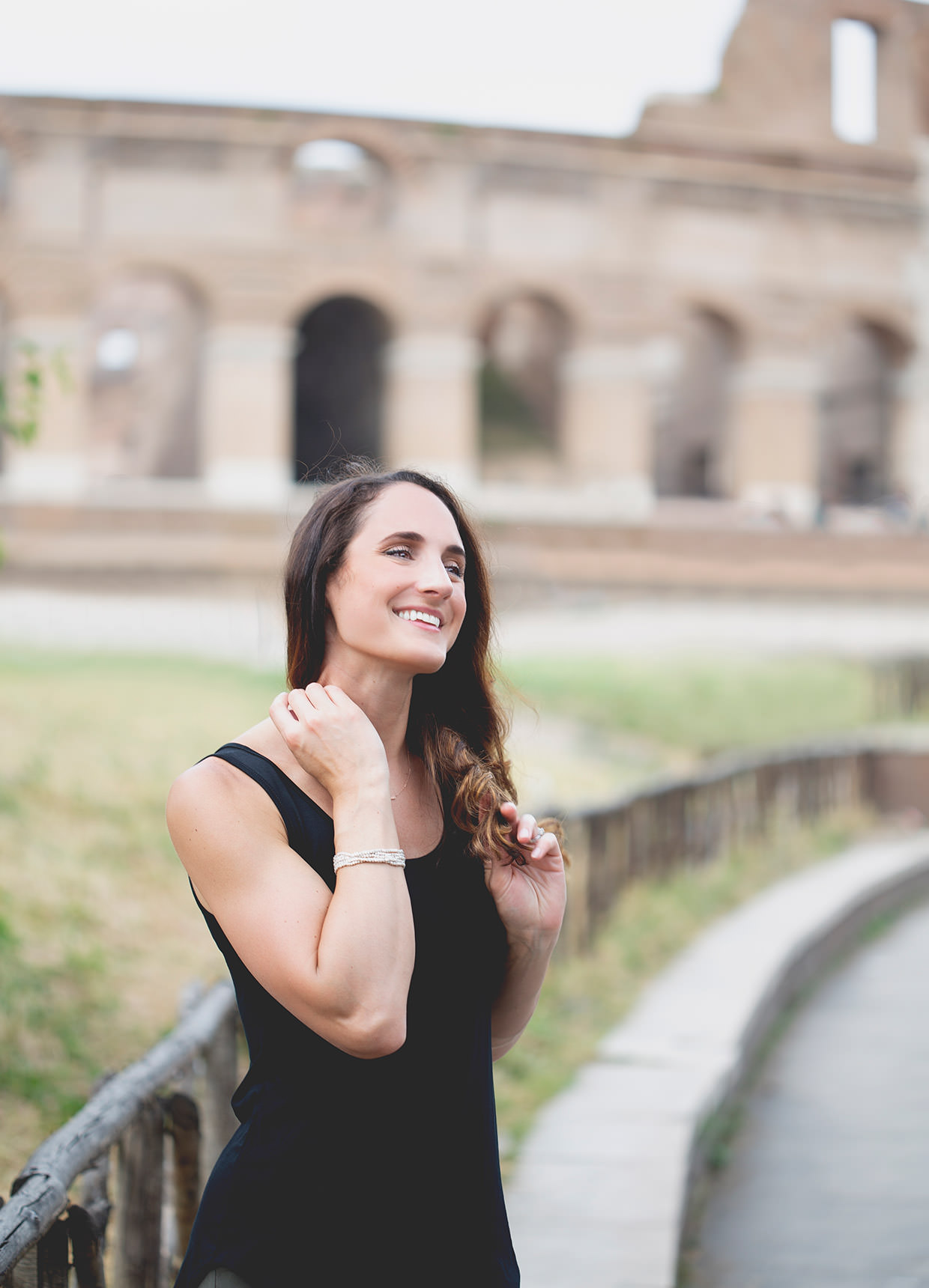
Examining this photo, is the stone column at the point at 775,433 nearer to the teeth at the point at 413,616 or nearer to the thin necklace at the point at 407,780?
the thin necklace at the point at 407,780

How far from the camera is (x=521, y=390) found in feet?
113

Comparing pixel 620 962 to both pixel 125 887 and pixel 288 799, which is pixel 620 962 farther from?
pixel 288 799

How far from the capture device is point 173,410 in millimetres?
29422

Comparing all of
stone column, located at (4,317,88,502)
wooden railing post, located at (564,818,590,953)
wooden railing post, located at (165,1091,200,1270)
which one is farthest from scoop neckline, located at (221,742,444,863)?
Result: stone column, located at (4,317,88,502)

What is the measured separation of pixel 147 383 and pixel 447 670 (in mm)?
31635

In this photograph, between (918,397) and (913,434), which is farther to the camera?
(913,434)

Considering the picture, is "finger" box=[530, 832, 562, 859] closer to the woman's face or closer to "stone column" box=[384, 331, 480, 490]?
the woman's face

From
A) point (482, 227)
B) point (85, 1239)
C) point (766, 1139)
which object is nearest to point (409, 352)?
point (482, 227)

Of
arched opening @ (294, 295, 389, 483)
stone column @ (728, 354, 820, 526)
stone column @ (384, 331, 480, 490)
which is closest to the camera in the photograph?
stone column @ (384, 331, 480, 490)

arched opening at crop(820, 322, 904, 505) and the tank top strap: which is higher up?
arched opening at crop(820, 322, 904, 505)

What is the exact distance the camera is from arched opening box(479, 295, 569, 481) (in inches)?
1224

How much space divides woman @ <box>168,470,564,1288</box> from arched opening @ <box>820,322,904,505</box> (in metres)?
31.4

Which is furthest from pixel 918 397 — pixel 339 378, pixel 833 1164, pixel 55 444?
pixel 833 1164

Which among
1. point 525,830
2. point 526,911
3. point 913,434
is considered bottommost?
point 526,911
